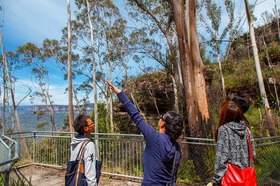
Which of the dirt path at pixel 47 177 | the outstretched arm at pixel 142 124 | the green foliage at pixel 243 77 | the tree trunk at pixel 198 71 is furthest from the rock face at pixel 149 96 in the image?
the outstretched arm at pixel 142 124

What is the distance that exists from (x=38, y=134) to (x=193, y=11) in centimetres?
619

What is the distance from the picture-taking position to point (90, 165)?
2229 millimetres

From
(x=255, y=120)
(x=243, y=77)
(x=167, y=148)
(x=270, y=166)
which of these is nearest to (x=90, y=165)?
(x=167, y=148)

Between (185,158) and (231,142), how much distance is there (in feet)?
12.6

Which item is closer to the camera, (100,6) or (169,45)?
(169,45)

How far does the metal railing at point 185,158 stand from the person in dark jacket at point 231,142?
2.18 meters

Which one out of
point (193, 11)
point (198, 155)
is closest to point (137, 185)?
point (198, 155)

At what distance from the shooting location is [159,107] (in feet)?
64.0

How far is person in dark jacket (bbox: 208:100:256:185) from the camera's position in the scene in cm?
215


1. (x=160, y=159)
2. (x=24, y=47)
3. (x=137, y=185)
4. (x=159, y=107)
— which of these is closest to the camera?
(x=160, y=159)

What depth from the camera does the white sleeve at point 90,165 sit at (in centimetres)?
221

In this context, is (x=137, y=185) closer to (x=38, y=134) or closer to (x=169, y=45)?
(x=38, y=134)

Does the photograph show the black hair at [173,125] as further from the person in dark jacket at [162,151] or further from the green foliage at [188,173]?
the green foliage at [188,173]

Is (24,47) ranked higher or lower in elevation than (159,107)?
higher
